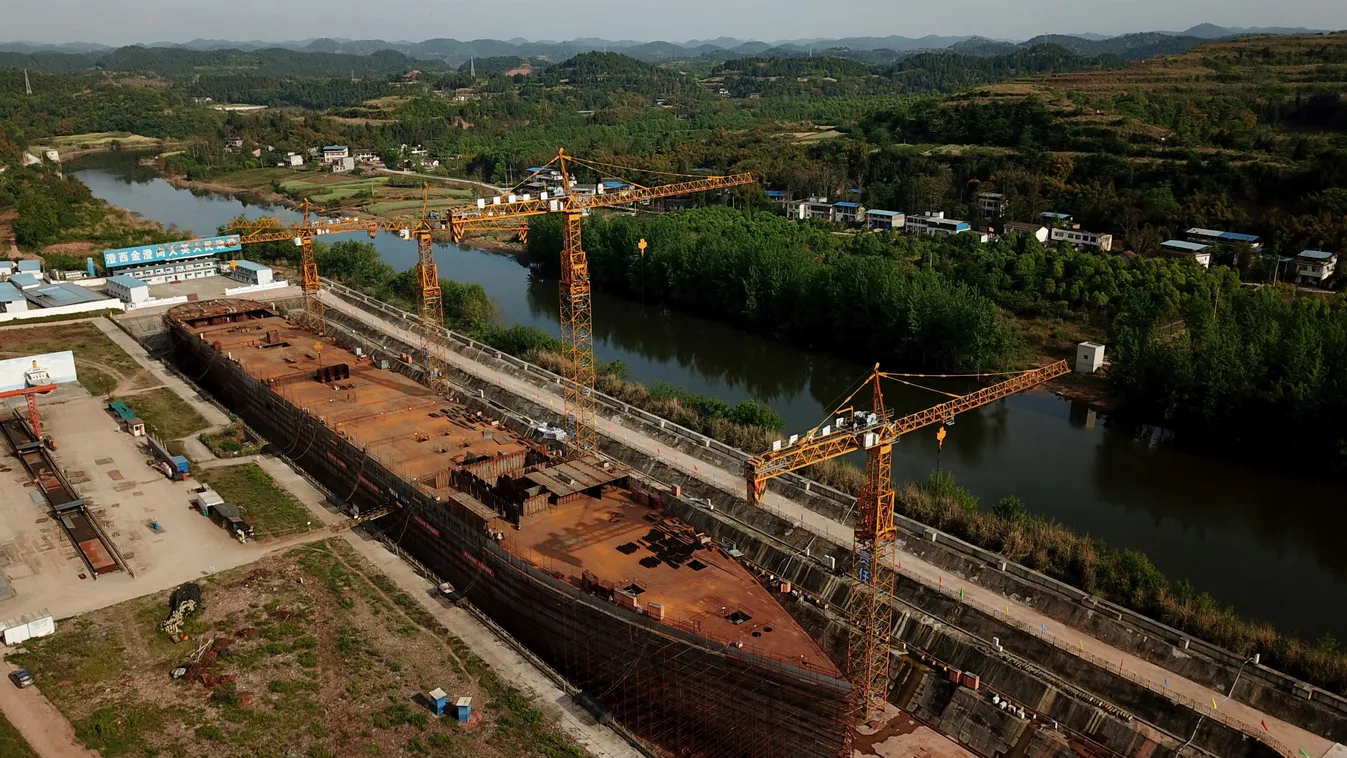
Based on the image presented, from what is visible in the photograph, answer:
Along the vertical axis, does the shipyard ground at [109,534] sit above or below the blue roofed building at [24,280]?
below

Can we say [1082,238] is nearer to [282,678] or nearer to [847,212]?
[847,212]

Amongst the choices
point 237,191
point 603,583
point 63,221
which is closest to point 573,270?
point 603,583

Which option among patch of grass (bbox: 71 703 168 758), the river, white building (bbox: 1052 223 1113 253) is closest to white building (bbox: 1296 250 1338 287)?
white building (bbox: 1052 223 1113 253)

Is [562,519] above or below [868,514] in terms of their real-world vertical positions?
below

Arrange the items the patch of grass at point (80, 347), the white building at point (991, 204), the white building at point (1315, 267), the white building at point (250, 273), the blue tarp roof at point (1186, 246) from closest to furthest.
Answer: the patch of grass at point (80, 347) → the white building at point (1315, 267) → the blue tarp roof at point (1186, 246) → the white building at point (250, 273) → the white building at point (991, 204)

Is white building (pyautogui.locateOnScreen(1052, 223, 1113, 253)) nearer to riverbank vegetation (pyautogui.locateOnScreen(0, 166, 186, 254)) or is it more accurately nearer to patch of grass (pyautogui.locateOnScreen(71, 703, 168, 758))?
patch of grass (pyautogui.locateOnScreen(71, 703, 168, 758))

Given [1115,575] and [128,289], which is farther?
[128,289]

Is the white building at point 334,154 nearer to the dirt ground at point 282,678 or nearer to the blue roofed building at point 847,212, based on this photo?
the blue roofed building at point 847,212

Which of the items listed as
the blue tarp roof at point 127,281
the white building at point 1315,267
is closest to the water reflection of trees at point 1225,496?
the white building at point 1315,267
